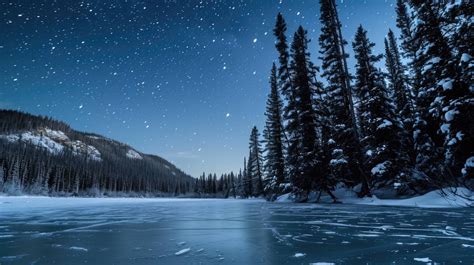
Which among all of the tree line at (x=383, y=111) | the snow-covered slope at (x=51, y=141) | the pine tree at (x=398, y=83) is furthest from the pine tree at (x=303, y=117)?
the snow-covered slope at (x=51, y=141)

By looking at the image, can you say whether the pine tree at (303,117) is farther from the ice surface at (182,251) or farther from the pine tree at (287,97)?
the ice surface at (182,251)

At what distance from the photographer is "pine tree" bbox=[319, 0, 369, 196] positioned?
16.9 metres

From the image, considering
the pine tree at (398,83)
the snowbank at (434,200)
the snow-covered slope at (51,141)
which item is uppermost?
the snow-covered slope at (51,141)

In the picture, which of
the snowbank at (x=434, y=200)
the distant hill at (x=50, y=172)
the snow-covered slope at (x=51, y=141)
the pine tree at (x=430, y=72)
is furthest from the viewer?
the snow-covered slope at (x=51, y=141)

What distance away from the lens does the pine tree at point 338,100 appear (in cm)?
1688

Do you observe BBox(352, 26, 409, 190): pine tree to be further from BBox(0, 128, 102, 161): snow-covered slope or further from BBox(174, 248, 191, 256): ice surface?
BBox(0, 128, 102, 161): snow-covered slope

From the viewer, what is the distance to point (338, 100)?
2033cm

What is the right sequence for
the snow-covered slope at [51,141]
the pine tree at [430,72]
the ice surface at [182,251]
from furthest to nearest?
the snow-covered slope at [51,141] → the pine tree at [430,72] → the ice surface at [182,251]

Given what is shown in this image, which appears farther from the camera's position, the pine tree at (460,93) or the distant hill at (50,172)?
the distant hill at (50,172)

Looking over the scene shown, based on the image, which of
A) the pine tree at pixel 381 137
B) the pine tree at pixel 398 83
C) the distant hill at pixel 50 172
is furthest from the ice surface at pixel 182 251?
the distant hill at pixel 50 172

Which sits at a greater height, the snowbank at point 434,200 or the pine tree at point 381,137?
the pine tree at point 381,137

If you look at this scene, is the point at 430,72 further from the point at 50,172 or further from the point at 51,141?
the point at 51,141

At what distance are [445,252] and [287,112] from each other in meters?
19.5

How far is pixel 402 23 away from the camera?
2711 centimetres
